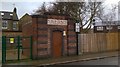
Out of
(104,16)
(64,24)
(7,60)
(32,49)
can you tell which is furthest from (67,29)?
(104,16)

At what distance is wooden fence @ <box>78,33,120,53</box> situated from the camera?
928 inches

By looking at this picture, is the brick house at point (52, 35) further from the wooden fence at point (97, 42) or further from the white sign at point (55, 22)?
the wooden fence at point (97, 42)

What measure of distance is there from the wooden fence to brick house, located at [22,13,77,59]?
5.16 ft

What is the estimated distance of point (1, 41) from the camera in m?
16.8

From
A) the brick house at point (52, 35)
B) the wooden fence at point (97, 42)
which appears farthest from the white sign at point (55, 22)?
the wooden fence at point (97, 42)

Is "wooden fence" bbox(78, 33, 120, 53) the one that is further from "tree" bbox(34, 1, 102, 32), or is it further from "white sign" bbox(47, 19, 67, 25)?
"tree" bbox(34, 1, 102, 32)

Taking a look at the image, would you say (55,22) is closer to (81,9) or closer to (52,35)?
(52,35)

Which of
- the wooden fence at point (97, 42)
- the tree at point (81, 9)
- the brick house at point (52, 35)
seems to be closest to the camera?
the brick house at point (52, 35)

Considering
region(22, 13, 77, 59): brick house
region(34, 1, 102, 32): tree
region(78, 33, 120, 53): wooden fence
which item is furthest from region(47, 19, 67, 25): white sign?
region(34, 1, 102, 32): tree

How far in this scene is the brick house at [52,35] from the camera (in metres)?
19.8

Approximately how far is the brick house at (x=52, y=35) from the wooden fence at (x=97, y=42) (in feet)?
5.16

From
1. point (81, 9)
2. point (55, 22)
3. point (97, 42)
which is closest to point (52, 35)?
point (55, 22)

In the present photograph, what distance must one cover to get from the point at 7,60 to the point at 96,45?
10.7 metres

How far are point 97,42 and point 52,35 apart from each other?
267 inches
